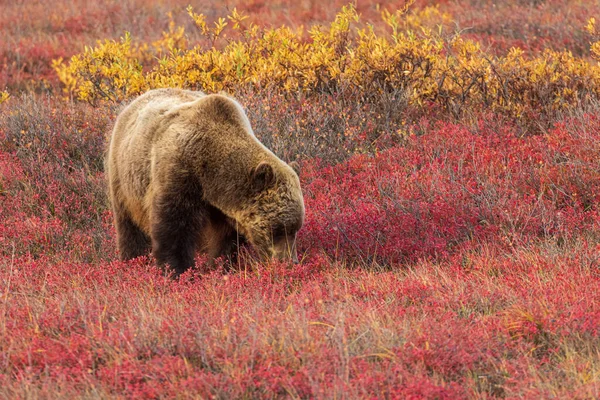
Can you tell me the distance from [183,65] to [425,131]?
10.6 feet

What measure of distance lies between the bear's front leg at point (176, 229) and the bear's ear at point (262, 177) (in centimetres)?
52

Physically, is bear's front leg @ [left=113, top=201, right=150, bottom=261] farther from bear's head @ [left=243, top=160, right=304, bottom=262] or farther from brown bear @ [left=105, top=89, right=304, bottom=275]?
bear's head @ [left=243, top=160, right=304, bottom=262]

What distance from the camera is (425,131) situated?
843cm

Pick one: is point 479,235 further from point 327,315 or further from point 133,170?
point 133,170

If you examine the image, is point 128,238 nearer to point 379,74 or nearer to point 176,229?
point 176,229

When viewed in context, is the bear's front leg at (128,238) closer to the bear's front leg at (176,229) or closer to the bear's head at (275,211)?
the bear's front leg at (176,229)

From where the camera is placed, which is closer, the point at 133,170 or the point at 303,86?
the point at 133,170

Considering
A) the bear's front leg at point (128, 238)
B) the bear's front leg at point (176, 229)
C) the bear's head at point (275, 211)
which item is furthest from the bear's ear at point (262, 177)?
the bear's front leg at point (128, 238)

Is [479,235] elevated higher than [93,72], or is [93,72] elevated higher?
[93,72]

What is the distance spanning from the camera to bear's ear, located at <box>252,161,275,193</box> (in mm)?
5230

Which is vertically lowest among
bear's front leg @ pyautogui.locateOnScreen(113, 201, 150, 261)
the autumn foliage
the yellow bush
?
bear's front leg @ pyautogui.locateOnScreen(113, 201, 150, 261)

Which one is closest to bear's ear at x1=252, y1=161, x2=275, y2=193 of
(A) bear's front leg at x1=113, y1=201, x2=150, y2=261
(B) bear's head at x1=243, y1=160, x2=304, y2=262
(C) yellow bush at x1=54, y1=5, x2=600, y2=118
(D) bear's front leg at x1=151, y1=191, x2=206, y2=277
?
(B) bear's head at x1=243, y1=160, x2=304, y2=262

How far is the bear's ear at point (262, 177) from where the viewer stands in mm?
5230

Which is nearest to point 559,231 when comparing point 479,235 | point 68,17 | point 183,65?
point 479,235
